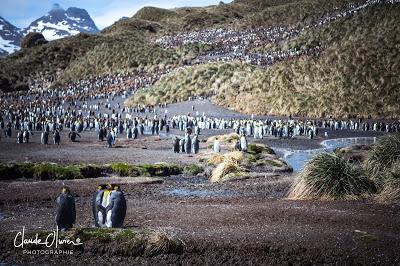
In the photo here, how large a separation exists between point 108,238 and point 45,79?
13572cm

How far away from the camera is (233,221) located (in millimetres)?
12867

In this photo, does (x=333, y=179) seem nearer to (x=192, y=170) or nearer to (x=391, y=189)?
(x=391, y=189)

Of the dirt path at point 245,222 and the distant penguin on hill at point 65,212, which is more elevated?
the distant penguin on hill at point 65,212

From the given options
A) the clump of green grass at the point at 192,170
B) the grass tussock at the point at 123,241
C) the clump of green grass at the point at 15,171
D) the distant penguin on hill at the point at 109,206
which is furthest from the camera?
the clump of green grass at the point at 192,170

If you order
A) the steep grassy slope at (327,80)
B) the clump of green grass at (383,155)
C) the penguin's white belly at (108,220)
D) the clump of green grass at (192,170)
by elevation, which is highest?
the steep grassy slope at (327,80)

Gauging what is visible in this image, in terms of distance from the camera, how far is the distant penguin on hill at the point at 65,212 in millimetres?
11070

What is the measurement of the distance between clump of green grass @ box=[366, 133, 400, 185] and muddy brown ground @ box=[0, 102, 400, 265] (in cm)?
368

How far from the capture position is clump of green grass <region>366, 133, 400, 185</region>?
720 inches

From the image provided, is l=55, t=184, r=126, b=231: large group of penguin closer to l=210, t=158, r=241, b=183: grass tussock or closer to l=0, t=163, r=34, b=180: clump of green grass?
l=210, t=158, r=241, b=183: grass tussock

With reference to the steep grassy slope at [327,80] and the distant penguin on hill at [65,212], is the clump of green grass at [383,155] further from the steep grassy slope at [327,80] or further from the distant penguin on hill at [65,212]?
the steep grassy slope at [327,80]

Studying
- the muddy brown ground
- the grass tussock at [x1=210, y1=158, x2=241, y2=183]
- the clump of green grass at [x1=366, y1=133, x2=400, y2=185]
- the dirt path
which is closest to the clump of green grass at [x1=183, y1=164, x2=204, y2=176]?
the grass tussock at [x1=210, y1=158, x2=241, y2=183]

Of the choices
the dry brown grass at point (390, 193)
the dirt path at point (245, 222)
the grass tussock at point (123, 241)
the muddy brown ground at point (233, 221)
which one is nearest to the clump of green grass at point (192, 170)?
the muddy brown ground at point (233, 221)

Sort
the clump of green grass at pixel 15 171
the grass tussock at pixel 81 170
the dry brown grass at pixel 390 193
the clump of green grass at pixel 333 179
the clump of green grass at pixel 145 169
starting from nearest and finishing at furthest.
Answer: the dry brown grass at pixel 390 193
the clump of green grass at pixel 333 179
the clump of green grass at pixel 15 171
the grass tussock at pixel 81 170
the clump of green grass at pixel 145 169

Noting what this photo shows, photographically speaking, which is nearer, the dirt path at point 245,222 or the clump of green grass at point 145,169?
the dirt path at point 245,222
